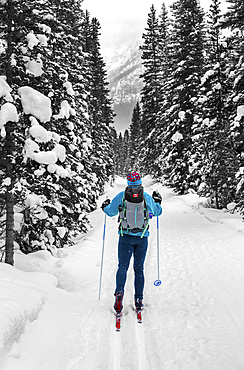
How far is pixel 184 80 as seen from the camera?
2183 centimetres

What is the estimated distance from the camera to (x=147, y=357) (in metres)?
3.55

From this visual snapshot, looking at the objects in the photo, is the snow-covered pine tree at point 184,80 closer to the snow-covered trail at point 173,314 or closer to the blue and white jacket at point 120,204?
the snow-covered trail at point 173,314

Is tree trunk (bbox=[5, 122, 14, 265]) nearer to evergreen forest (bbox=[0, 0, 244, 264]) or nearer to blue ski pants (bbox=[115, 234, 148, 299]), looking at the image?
evergreen forest (bbox=[0, 0, 244, 264])

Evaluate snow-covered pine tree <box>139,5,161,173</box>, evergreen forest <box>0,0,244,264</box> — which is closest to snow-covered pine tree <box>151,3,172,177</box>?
snow-covered pine tree <box>139,5,161,173</box>

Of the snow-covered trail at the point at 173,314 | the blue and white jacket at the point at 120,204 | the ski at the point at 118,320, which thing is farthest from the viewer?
the blue and white jacket at the point at 120,204

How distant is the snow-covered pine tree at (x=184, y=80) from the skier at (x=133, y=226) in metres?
16.5

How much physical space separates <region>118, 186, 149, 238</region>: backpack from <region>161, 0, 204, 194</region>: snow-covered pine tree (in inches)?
655

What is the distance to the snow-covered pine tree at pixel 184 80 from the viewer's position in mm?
21109

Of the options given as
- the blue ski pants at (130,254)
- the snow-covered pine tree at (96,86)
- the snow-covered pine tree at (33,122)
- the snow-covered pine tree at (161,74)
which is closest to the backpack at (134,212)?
the blue ski pants at (130,254)

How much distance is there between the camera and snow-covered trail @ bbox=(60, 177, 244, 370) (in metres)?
3.51

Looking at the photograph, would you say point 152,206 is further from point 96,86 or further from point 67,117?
point 96,86

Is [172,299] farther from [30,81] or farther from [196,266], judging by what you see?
[30,81]

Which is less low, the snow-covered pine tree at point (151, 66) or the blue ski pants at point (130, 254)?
the snow-covered pine tree at point (151, 66)

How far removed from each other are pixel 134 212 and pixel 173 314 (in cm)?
200
